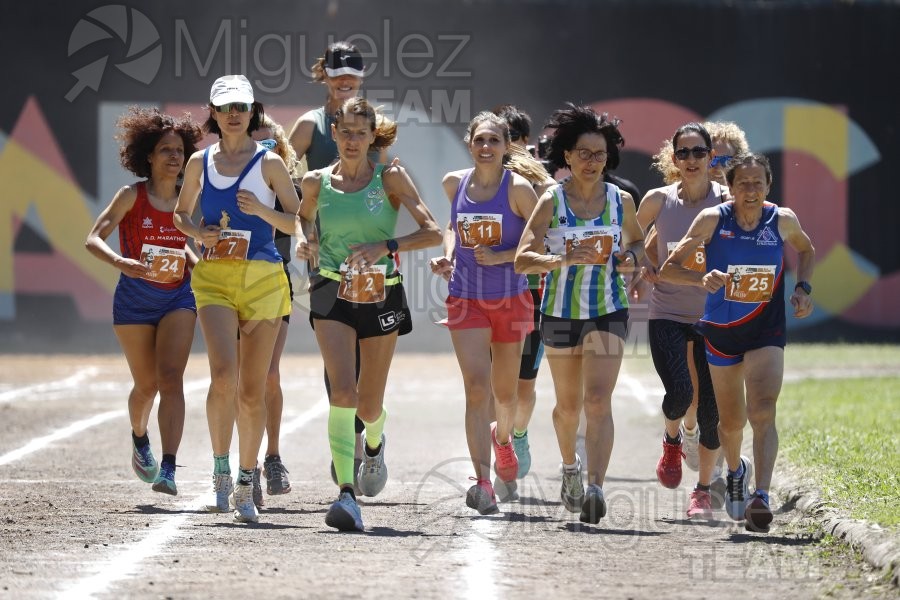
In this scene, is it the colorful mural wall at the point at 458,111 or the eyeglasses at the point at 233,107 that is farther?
the colorful mural wall at the point at 458,111

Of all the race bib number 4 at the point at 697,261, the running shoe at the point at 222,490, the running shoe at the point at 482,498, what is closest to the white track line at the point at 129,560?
the running shoe at the point at 222,490

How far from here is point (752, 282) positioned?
7738mm

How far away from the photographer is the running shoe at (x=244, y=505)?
7940 mm

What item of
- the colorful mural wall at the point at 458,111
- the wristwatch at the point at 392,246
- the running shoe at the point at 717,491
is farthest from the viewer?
the colorful mural wall at the point at 458,111

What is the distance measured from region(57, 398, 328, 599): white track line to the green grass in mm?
3411

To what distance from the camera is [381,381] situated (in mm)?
8211

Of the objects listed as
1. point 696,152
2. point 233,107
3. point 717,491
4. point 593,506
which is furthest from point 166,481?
point 696,152

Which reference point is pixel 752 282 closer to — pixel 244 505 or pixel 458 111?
pixel 244 505

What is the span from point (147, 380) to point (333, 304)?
165 cm

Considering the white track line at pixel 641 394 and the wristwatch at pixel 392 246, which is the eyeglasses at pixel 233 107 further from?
the white track line at pixel 641 394

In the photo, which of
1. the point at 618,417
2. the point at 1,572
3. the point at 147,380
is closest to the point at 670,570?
the point at 1,572

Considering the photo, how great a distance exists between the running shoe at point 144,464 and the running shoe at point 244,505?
116 centimetres

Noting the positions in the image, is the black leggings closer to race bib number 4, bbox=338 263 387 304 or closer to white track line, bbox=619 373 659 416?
race bib number 4, bbox=338 263 387 304

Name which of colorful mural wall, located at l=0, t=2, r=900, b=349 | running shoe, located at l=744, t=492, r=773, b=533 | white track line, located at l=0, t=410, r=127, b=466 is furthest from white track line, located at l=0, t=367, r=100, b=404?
running shoe, located at l=744, t=492, r=773, b=533
